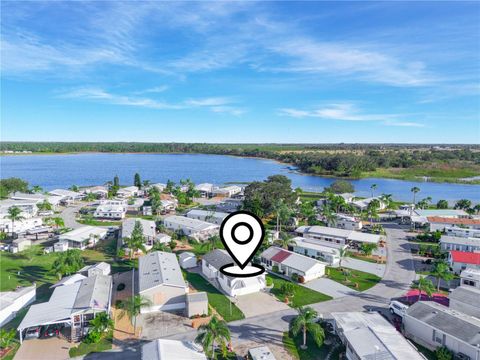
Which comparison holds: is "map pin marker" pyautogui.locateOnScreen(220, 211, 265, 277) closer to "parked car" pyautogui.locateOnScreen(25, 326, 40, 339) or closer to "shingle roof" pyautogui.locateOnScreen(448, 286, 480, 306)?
"parked car" pyautogui.locateOnScreen(25, 326, 40, 339)

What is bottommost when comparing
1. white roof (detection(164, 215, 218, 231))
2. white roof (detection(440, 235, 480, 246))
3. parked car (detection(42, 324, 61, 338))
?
parked car (detection(42, 324, 61, 338))

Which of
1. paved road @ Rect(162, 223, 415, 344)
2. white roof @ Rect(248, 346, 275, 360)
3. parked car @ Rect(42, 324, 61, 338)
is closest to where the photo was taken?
white roof @ Rect(248, 346, 275, 360)

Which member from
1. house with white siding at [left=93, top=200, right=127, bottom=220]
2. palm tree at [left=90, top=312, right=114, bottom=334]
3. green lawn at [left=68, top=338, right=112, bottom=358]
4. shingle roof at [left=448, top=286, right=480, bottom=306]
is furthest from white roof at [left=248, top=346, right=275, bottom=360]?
house with white siding at [left=93, top=200, right=127, bottom=220]

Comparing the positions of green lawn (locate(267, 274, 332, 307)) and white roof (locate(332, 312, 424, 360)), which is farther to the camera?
green lawn (locate(267, 274, 332, 307))

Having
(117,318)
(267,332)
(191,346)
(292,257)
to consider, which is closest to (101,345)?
(117,318)

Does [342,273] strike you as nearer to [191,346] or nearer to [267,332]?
[267,332]

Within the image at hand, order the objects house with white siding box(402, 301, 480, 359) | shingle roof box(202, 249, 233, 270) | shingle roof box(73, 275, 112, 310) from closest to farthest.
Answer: house with white siding box(402, 301, 480, 359)
shingle roof box(73, 275, 112, 310)
shingle roof box(202, 249, 233, 270)
